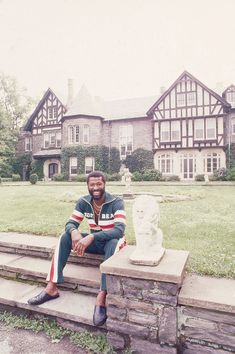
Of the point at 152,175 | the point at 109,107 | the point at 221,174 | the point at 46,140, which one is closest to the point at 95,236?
the point at 152,175

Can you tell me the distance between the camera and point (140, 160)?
28.2 meters

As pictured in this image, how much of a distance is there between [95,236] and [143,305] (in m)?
0.98

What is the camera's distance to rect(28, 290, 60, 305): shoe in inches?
127

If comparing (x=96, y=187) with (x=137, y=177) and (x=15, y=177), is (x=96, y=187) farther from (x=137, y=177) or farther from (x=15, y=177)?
(x=15, y=177)

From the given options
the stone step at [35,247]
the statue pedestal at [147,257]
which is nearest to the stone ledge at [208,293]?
the statue pedestal at [147,257]

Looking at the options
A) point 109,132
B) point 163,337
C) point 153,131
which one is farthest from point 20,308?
point 109,132

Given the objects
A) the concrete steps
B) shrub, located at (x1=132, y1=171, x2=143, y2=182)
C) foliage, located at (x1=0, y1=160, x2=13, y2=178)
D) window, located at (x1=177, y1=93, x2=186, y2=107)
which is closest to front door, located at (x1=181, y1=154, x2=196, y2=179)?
shrub, located at (x1=132, y1=171, x2=143, y2=182)

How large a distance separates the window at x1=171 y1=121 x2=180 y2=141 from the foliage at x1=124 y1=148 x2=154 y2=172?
2.62 m

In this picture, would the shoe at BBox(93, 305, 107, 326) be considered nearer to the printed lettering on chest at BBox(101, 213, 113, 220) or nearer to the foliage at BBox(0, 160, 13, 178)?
the printed lettering on chest at BBox(101, 213, 113, 220)

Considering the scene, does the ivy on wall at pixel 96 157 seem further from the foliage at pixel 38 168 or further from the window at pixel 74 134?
the foliage at pixel 38 168

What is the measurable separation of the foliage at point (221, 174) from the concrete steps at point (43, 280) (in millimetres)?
21235

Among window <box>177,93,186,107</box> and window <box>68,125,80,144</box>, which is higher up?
window <box>177,93,186,107</box>

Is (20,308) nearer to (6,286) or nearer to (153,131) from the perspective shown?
(6,286)

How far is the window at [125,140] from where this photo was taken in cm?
2922
